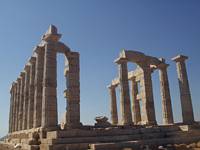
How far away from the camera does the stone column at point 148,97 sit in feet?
95.4

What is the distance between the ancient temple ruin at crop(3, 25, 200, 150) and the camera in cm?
1809

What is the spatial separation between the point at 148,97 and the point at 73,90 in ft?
31.5

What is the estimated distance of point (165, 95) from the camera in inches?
1237

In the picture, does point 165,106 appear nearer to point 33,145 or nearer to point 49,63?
point 49,63

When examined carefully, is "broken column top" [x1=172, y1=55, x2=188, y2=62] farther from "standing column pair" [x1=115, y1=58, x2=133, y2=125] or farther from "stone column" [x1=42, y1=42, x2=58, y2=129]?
"stone column" [x1=42, y1=42, x2=58, y2=129]

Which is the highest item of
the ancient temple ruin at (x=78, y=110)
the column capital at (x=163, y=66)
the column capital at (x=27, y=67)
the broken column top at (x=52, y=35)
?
the broken column top at (x=52, y=35)

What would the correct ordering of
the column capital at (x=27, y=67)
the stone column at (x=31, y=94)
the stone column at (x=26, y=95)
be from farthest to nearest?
the column capital at (x=27, y=67) < the stone column at (x=26, y=95) < the stone column at (x=31, y=94)

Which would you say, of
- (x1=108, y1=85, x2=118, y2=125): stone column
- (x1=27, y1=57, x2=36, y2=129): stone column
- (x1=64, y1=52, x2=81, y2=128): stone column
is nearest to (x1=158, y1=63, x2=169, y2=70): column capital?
(x1=108, y1=85, x2=118, y2=125): stone column

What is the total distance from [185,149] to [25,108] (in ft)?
68.4

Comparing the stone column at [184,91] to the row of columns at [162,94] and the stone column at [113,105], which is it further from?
the stone column at [113,105]

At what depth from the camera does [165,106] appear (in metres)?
31.3

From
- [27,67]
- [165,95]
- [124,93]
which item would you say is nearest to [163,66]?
[165,95]

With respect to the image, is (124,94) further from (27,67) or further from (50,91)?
(27,67)

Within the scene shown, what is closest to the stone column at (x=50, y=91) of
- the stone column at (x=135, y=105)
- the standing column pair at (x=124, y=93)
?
the standing column pair at (x=124, y=93)
